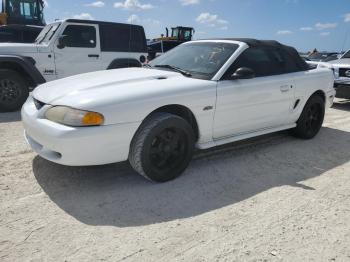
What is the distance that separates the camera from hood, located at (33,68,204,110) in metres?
3.17

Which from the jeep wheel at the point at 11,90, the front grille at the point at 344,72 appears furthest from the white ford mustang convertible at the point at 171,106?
the front grille at the point at 344,72

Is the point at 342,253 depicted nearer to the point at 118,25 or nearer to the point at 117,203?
the point at 117,203

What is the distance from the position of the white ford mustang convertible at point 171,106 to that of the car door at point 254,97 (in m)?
0.01

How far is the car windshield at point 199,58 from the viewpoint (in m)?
4.06

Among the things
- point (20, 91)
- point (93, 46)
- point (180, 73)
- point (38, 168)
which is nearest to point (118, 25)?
point (93, 46)

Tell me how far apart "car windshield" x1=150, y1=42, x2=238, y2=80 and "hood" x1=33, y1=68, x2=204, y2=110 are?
24 centimetres

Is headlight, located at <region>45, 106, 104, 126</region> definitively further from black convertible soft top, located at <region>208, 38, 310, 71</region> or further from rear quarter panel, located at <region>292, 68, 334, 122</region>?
rear quarter panel, located at <region>292, 68, 334, 122</region>

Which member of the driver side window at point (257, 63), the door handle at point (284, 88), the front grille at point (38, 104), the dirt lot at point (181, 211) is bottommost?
the dirt lot at point (181, 211)

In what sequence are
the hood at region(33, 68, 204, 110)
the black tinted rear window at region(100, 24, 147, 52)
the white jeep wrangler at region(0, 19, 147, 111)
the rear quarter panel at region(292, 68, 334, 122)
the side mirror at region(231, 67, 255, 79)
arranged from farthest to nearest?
the black tinted rear window at region(100, 24, 147, 52), the white jeep wrangler at region(0, 19, 147, 111), the rear quarter panel at region(292, 68, 334, 122), the side mirror at region(231, 67, 255, 79), the hood at region(33, 68, 204, 110)

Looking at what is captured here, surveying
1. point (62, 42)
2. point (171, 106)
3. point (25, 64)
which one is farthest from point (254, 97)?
point (62, 42)

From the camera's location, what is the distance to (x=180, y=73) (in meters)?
4.08

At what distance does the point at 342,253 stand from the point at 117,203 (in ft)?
6.21

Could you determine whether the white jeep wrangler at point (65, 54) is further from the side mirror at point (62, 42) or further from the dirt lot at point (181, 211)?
the dirt lot at point (181, 211)

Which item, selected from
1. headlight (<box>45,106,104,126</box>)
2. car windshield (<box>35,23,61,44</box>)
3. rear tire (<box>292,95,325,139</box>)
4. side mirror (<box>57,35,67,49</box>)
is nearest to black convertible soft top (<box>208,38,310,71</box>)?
rear tire (<box>292,95,325,139</box>)
